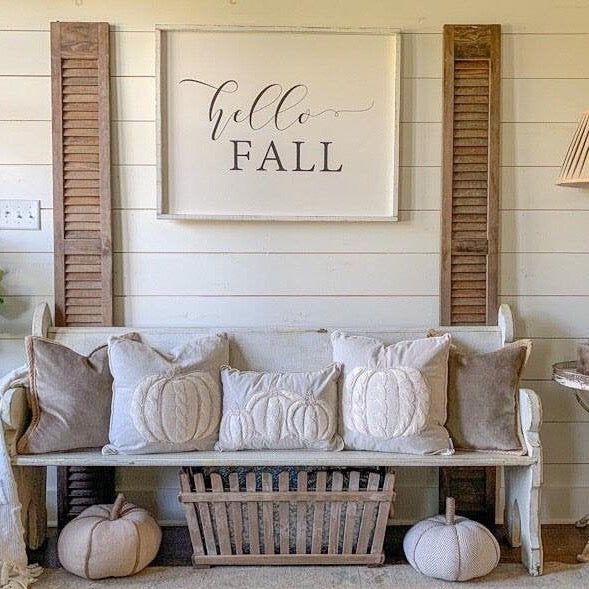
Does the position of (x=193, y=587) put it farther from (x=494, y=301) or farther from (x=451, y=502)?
(x=494, y=301)

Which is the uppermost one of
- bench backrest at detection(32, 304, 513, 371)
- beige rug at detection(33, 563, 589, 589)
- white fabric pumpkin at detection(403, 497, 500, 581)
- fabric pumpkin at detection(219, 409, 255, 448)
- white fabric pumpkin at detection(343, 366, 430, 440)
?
bench backrest at detection(32, 304, 513, 371)

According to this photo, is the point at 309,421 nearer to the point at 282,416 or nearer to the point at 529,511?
the point at 282,416

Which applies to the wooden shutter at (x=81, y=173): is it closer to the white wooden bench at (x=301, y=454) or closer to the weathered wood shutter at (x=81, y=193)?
the weathered wood shutter at (x=81, y=193)

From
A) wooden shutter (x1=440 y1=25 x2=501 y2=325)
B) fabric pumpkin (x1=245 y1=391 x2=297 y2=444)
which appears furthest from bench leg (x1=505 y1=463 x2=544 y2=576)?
fabric pumpkin (x1=245 y1=391 x2=297 y2=444)

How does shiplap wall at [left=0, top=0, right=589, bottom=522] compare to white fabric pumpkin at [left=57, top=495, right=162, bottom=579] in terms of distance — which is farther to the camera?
shiplap wall at [left=0, top=0, right=589, bottom=522]

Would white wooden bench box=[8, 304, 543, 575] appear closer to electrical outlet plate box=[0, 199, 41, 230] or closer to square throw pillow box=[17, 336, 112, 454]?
square throw pillow box=[17, 336, 112, 454]

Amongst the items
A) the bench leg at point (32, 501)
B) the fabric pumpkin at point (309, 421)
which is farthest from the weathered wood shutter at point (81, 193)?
the fabric pumpkin at point (309, 421)

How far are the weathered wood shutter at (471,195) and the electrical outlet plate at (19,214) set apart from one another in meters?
1.53

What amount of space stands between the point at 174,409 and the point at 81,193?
909 millimetres

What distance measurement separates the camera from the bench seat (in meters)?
2.34

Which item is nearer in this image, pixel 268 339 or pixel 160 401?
pixel 160 401

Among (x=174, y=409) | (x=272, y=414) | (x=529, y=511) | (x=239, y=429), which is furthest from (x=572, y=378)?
(x=174, y=409)

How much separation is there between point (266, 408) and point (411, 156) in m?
1.09

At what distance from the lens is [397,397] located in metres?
2.39
